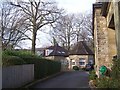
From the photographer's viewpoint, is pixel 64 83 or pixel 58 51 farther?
pixel 58 51

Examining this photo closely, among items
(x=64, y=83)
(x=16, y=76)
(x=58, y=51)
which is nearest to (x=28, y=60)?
(x=64, y=83)

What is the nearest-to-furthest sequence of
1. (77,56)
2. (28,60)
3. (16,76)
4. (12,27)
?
(16,76) < (28,60) < (12,27) < (77,56)

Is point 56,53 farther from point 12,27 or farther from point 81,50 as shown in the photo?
point 12,27

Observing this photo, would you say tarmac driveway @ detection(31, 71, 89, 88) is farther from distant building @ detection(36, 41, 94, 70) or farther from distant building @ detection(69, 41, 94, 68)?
distant building @ detection(69, 41, 94, 68)

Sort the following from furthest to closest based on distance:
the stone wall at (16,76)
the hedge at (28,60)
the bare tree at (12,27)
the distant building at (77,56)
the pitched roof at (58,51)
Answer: the pitched roof at (58,51)
the distant building at (77,56)
the bare tree at (12,27)
the hedge at (28,60)
the stone wall at (16,76)

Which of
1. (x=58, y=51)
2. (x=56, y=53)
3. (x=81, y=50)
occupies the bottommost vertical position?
(x=56, y=53)

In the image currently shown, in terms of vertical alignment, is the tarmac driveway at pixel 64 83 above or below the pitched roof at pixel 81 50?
below

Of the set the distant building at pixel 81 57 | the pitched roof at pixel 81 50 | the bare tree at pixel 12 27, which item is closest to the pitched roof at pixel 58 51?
the pitched roof at pixel 81 50

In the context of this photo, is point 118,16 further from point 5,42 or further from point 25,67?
point 5,42

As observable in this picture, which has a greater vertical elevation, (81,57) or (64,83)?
(81,57)

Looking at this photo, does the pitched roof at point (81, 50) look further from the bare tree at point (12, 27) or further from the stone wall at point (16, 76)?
the stone wall at point (16, 76)

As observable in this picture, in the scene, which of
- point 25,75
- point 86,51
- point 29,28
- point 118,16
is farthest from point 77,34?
point 118,16

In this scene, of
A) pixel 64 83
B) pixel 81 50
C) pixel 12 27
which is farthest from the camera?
pixel 81 50

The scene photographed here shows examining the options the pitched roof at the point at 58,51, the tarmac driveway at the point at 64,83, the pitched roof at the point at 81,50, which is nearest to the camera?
the tarmac driveway at the point at 64,83
